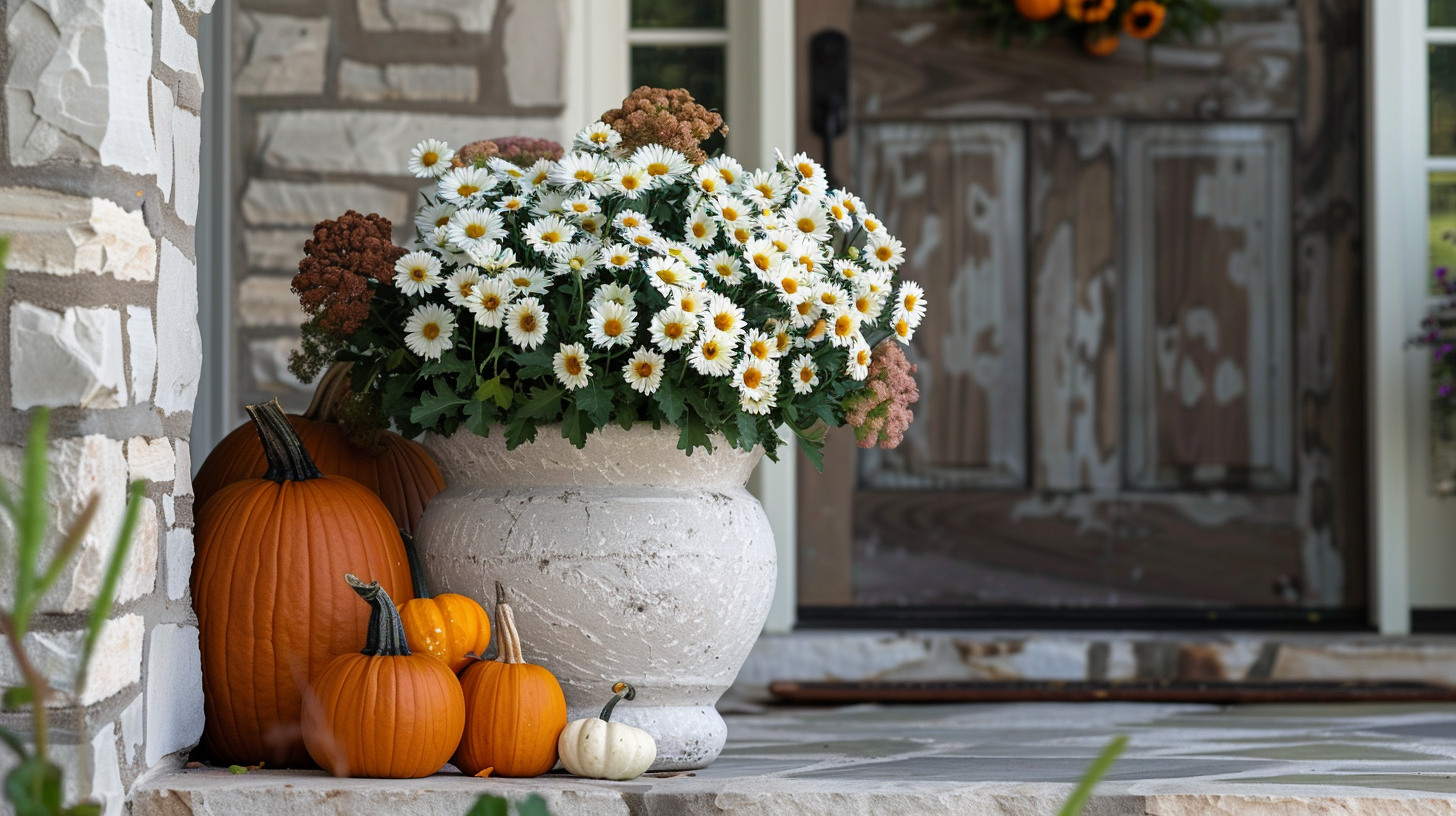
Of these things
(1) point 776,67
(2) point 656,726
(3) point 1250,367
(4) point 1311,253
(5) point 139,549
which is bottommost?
(2) point 656,726

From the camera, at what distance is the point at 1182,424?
2.74 m

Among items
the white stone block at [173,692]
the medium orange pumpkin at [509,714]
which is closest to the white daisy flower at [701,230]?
the medium orange pumpkin at [509,714]

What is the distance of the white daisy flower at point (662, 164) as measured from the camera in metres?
1.30

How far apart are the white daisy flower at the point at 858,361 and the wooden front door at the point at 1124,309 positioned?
1.46 m

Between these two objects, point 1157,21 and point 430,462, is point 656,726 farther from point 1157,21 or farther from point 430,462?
point 1157,21

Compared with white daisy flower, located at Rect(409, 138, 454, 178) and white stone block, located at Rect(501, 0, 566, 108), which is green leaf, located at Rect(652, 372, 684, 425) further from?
white stone block, located at Rect(501, 0, 566, 108)

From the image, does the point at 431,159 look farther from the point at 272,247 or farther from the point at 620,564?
the point at 272,247

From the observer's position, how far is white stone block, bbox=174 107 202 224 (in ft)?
4.15

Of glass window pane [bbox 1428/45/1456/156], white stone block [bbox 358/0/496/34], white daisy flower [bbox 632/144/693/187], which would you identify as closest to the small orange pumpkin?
glass window pane [bbox 1428/45/1456/156]

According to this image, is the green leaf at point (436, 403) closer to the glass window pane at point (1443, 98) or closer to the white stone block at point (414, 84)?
the white stone block at point (414, 84)

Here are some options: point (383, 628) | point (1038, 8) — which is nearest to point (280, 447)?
point (383, 628)

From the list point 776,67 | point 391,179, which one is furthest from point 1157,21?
point 391,179

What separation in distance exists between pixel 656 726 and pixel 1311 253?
2.08m

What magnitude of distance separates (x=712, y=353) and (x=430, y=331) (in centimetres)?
28
